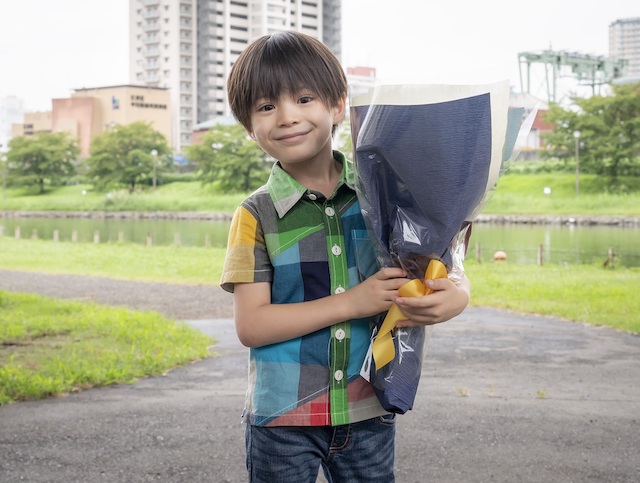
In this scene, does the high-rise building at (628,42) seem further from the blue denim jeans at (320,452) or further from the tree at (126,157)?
the blue denim jeans at (320,452)

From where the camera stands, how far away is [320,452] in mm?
1557

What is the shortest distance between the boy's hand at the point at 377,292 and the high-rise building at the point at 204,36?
72.1 meters

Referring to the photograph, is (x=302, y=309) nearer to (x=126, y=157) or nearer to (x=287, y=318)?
(x=287, y=318)

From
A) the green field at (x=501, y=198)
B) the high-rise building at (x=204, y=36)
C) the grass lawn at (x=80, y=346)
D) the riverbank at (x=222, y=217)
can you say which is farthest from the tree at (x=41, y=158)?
the grass lawn at (x=80, y=346)

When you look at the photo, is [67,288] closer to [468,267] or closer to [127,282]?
[127,282]

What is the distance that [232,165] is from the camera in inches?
1533

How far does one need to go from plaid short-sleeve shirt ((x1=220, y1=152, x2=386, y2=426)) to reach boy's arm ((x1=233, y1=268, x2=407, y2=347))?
3 centimetres

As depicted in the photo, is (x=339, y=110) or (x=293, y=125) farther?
(x=339, y=110)

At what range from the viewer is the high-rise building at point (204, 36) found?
239 ft

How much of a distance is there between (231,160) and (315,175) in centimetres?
3743

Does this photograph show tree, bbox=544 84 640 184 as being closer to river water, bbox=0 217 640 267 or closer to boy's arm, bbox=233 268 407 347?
river water, bbox=0 217 640 267

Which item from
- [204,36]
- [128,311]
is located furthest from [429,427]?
[204,36]

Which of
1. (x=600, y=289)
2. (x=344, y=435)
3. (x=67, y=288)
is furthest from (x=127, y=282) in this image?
(x=344, y=435)

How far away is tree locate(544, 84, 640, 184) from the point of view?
29.4 meters
